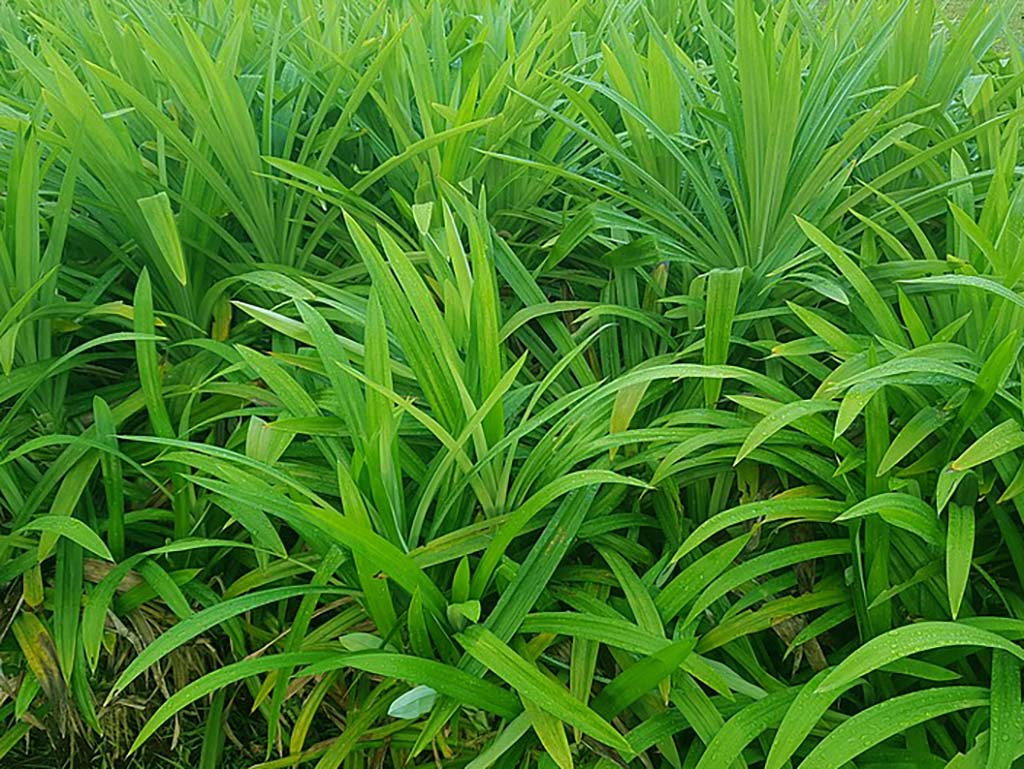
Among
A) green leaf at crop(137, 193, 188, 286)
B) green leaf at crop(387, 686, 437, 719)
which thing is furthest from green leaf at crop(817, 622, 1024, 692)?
green leaf at crop(137, 193, 188, 286)

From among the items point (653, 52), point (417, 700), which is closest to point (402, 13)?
point (653, 52)

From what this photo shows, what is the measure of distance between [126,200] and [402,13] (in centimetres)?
84

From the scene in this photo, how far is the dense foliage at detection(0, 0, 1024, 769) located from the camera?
3.13 ft

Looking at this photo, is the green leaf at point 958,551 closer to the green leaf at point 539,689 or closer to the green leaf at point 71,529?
the green leaf at point 539,689

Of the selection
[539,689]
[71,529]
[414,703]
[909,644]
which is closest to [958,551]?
[909,644]

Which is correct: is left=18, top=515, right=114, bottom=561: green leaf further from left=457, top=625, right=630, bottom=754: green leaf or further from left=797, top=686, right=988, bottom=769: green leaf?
left=797, top=686, right=988, bottom=769: green leaf

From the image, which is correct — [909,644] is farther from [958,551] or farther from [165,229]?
[165,229]

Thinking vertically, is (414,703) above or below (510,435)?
below

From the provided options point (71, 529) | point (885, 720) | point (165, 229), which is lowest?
point (71, 529)

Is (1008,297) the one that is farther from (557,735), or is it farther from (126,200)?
(126,200)

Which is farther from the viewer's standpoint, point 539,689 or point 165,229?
point 165,229

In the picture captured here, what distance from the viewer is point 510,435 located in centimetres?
98

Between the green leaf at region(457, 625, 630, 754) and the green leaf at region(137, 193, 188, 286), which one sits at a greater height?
the green leaf at region(137, 193, 188, 286)

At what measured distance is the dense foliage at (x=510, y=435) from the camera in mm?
955
